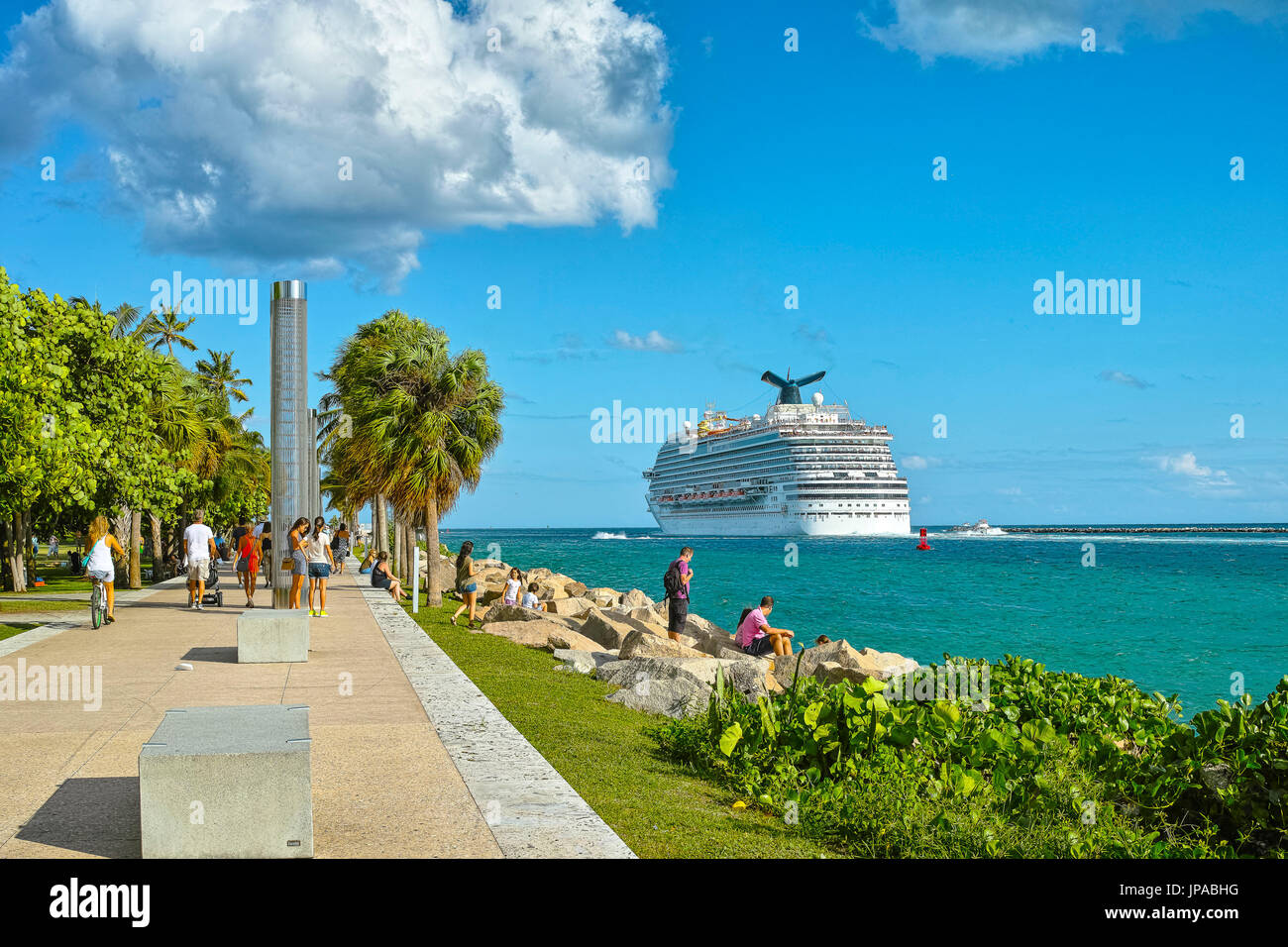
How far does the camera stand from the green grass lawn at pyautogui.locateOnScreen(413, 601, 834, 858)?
5.49 metres

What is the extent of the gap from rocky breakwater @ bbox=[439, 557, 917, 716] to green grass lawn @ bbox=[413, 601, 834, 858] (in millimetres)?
338

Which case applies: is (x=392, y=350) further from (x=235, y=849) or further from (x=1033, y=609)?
(x=1033, y=609)

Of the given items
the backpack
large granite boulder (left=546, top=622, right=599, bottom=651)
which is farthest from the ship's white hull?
large granite boulder (left=546, top=622, right=599, bottom=651)

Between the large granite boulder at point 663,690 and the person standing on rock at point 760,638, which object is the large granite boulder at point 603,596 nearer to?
the person standing on rock at point 760,638

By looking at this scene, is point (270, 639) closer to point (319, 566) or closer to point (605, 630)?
point (319, 566)

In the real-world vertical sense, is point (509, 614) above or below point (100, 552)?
below

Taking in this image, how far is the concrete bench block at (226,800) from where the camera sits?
4.70 m

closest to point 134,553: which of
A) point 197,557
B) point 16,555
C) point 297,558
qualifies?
point 16,555

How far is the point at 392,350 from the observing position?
21.8 meters

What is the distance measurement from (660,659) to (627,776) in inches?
164

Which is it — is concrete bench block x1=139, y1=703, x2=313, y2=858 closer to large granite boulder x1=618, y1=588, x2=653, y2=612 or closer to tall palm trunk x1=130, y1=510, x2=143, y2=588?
tall palm trunk x1=130, y1=510, x2=143, y2=588

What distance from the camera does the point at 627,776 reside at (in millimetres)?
6883
